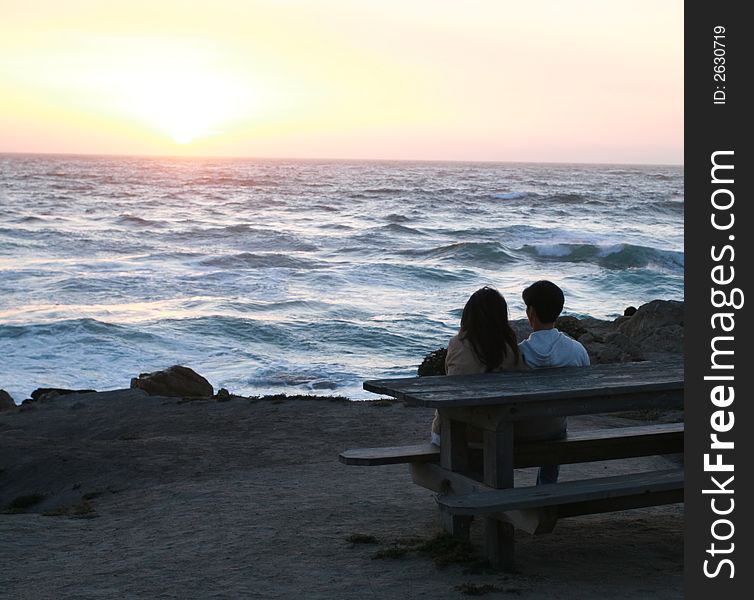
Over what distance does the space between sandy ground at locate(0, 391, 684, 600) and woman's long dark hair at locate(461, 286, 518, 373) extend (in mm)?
1118

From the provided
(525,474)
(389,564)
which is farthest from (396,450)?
(525,474)

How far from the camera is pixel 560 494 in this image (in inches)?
185

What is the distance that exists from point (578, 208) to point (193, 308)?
3847 centimetres

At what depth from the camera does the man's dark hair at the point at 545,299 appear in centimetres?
541

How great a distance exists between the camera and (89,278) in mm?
25562

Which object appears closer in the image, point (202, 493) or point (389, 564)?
point (389, 564)

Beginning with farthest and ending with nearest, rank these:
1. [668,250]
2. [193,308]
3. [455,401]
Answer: [668,250] < [193,308] < [455,401]

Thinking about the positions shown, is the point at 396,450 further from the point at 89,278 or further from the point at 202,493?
the point at 89,278

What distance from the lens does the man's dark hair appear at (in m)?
5.41

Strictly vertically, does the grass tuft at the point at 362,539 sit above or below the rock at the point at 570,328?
above

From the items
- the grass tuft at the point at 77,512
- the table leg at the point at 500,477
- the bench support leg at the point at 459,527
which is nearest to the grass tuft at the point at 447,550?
the bench support leg at the point at 459,527

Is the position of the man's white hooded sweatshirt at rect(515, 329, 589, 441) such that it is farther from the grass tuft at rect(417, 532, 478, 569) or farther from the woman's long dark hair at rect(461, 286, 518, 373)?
the grass tuft at rect(417, 532, 478, 569)

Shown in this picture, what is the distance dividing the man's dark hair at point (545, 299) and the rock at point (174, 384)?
7.47 m

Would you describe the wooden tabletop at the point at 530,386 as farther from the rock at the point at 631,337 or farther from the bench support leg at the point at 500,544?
the rock at the point at 631,337
